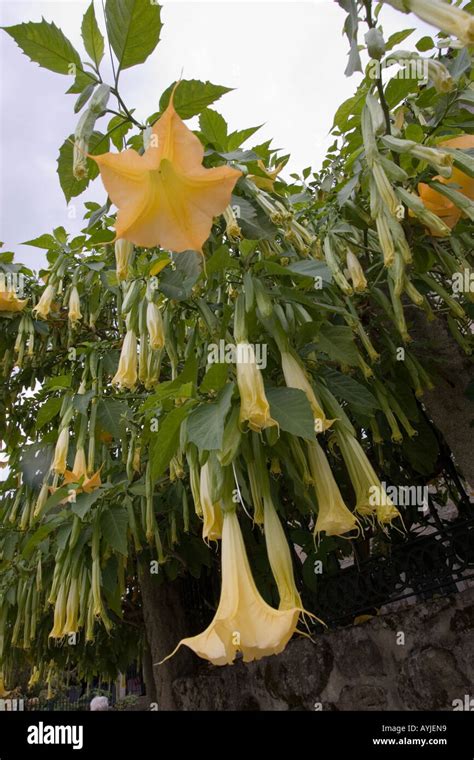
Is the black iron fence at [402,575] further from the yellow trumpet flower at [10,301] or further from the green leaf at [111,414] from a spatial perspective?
the yellow trumpet flower at [10,301]

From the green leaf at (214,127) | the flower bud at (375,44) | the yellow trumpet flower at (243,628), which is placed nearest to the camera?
the yellow trumpet flower at (243,628)

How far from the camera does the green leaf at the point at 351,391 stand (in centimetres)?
117

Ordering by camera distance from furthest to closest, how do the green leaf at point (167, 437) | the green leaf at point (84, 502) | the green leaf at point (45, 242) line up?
the green leaf at point (45, 242) < the green leaf at point (84, 502) < the green leaf at point (167, 437)

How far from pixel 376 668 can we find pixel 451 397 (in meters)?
1.11

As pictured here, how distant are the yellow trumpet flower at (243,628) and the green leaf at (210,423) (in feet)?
0.70

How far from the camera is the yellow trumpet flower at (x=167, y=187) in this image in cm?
88

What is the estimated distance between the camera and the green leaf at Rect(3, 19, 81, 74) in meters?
1.16

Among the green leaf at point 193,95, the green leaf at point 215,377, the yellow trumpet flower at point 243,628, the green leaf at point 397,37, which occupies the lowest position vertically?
the yellow trumpet flower at point 243,628

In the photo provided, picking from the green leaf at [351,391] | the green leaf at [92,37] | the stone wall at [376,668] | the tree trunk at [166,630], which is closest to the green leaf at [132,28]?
the green leaf at [92,37]

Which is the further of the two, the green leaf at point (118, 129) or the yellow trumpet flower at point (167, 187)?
the green leaf at point (118, 129)

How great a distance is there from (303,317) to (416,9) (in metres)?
0.53

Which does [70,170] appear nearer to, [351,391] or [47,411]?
[351,391]

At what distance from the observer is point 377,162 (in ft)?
3.54

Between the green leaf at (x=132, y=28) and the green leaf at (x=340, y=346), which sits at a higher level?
the green leaf at (x=132, y=28)
